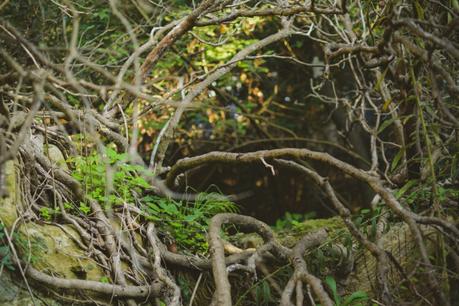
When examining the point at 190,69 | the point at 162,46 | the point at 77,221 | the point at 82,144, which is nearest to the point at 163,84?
the point at 190,69

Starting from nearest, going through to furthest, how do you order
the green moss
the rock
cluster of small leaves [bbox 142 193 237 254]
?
1. the rock
2. cluster of small leaves [bbox 142 193 237 254]
3. the green moss

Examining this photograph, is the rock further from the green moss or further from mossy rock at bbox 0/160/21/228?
the green moss

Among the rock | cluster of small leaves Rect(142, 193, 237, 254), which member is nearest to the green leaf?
cluster of small leaves Rect(142, 193, 237, 254)

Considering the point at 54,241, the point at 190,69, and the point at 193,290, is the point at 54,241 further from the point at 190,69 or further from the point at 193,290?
the point at 190,69

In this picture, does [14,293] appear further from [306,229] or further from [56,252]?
[306,229]

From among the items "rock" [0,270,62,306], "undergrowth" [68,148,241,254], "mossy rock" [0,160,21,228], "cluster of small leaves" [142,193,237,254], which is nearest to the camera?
"rock" [0,270,62,306]

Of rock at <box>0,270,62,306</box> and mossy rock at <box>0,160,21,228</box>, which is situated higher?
mossy rock at <box>0,160,21,228</box>

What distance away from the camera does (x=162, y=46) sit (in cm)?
436

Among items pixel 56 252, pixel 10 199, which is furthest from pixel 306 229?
pixel 10 199

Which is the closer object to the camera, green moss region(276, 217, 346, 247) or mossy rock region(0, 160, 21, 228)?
mossy rock region(0, 160, 21, 228)

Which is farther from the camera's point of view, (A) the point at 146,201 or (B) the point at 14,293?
(A) the point at 146,201

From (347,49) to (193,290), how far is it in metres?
1.86

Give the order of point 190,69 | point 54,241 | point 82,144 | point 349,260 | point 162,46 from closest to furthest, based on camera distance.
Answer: point 54,241, point 349,260, point 82,144, point 162,46, point 190,69

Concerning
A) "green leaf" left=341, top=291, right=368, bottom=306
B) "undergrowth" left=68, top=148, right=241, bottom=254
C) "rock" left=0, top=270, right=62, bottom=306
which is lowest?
"green leaf" left=341, top=291, right=368, bottom=306
